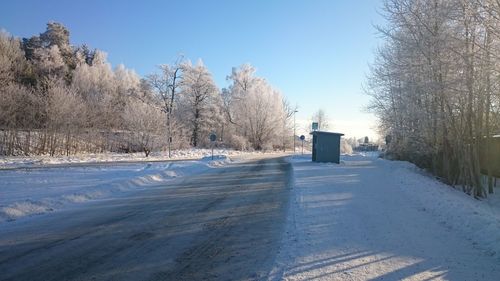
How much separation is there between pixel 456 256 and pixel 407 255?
0.80 m

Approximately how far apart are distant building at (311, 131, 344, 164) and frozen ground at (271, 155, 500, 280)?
20540mm

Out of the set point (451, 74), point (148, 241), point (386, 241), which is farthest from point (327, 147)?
point (148, 241)

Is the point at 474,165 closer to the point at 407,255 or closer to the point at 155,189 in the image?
the point at 155,189

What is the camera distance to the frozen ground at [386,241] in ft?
20.4

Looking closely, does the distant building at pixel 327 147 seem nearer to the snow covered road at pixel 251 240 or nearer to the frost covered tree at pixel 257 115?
the snow covered road at pixel 251 240

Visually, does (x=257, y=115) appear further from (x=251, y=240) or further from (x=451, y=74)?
(x=251, y=240)

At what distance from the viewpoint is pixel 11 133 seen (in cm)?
3841

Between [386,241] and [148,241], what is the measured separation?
4267 millimetres

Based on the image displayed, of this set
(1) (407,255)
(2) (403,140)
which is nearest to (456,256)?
(1) (407,255)

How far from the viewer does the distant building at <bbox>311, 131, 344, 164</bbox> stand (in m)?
34.2

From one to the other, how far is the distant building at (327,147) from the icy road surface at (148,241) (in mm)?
21589

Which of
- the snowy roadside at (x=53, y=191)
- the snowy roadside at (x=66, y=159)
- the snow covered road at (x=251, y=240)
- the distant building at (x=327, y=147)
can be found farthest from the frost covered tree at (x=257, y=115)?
the snow covered road at (x=251, y=240)

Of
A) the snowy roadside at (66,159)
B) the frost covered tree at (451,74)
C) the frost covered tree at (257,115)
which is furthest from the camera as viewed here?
the frost covered tree at (257,115)

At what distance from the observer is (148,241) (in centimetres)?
782
